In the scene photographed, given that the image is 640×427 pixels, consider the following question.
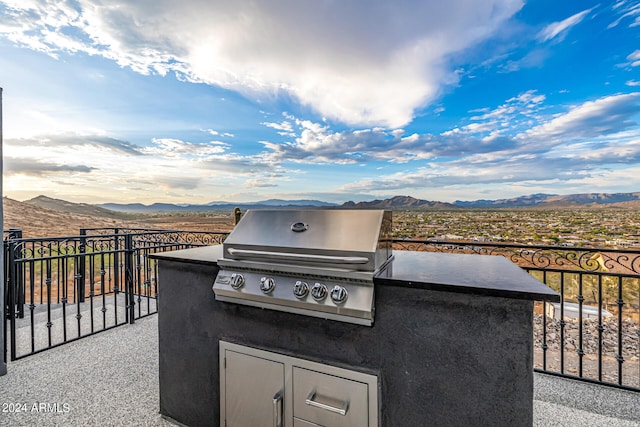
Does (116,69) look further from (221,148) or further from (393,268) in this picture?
(393,268)

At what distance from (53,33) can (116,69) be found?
0.65m

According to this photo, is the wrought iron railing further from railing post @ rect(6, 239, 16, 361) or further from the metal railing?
railing post @ rect(6, 239, 16, 361)

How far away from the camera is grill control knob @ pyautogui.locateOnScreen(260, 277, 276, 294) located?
4.58 ft

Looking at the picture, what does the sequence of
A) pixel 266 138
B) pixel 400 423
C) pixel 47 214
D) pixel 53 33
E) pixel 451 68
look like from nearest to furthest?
pixel 400 423 → pixel 53 33 → pixel 451 68 → pixel 266 138 → pixel 47 214

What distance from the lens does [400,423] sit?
124 centimetres

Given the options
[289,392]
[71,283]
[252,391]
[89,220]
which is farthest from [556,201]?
[89,220]

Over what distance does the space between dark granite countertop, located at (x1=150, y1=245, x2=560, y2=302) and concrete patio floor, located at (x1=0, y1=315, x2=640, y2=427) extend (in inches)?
45.4

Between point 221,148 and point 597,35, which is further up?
point 597,35

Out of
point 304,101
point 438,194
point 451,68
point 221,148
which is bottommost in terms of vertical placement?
point 438,194

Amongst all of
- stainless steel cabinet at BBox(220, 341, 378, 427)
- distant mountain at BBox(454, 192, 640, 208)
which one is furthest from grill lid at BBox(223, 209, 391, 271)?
distant mountain at BBox(454, 192, 640, 208)

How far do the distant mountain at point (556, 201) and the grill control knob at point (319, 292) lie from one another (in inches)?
127

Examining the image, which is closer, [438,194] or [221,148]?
[438,194]

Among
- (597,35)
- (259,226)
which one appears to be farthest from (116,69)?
(597,35)

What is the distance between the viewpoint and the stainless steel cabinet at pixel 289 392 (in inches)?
50.0
